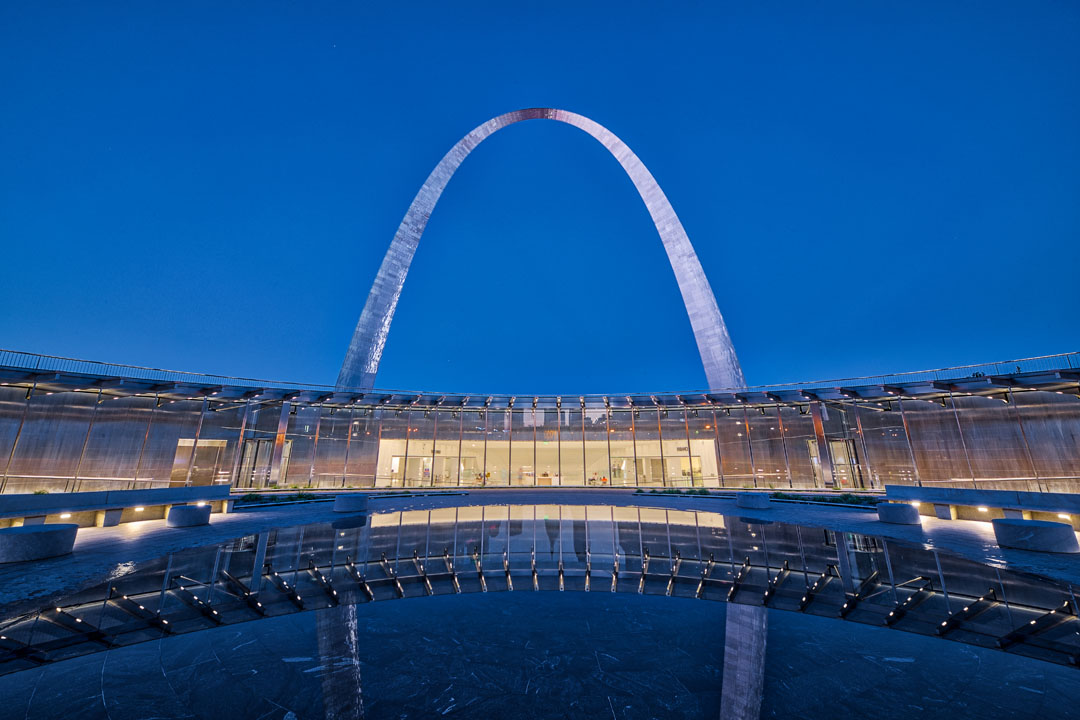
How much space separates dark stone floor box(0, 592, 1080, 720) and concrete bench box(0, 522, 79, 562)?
6034mm

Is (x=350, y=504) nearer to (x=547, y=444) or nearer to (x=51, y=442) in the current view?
(x=51, y=442)

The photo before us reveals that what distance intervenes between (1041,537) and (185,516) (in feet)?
65.0

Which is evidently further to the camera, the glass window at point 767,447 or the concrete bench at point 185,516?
the glass window at point 767,447

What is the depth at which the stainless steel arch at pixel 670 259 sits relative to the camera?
93.6 ft

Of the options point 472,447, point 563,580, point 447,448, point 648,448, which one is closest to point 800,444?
point 648,448

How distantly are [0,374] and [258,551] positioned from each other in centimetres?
1551

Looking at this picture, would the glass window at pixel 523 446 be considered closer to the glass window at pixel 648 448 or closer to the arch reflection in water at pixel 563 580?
the glass window at pixel 648 448

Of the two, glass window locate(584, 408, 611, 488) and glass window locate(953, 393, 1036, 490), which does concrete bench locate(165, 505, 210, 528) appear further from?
glass window locate(953, 393, 1036, 490)

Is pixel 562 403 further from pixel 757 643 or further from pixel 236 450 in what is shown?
pixel 757 643

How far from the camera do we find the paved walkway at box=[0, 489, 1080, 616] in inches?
241

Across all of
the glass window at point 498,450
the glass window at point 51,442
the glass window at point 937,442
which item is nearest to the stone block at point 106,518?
the glass window at point 51,442

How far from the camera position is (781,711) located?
3031 millimetres

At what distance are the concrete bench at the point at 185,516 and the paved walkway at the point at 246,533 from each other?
36 centimetres

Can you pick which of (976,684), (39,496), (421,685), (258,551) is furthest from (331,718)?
(39,496)
